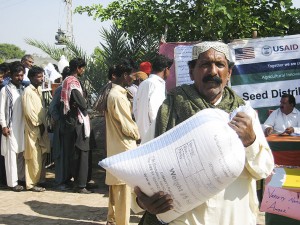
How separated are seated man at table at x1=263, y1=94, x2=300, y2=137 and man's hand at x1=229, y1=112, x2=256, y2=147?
403cm

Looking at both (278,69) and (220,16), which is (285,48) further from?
(220,16)

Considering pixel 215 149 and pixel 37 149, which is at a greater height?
pixel 215 149

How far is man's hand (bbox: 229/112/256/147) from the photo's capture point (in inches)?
66.9

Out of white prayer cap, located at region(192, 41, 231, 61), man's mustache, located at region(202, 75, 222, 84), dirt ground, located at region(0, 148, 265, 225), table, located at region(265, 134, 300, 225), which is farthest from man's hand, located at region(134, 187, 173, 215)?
dirt ground, located at region(0, 148, 265, 225)

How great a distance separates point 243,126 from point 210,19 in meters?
4.36

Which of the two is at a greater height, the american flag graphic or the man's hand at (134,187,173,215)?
the american flag graphic

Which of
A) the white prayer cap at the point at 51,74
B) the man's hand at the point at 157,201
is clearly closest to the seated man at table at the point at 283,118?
the man's hand at the point at 157,201

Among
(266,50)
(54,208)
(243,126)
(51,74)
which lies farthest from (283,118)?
(51,74)

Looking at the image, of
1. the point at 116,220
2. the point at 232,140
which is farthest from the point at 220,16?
the point at 232,140

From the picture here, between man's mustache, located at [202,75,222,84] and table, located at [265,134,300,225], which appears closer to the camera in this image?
man's mustache, located at [202,75,222,84]

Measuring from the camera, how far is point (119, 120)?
13.9ft

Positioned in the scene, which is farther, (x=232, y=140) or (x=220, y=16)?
(x=220, y=16)

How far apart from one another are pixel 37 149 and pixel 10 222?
5.06ft

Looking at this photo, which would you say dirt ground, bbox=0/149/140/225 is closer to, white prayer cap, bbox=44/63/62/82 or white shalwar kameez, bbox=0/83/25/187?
white shalwar kameez, bbox=0/83/25/187
